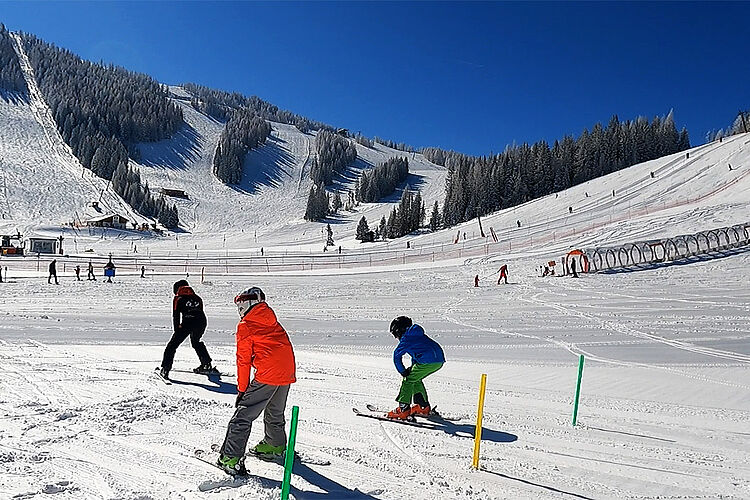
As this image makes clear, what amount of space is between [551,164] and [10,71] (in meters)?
174

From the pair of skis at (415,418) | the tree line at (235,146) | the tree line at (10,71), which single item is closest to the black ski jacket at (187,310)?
the pair of skis at (415,418)

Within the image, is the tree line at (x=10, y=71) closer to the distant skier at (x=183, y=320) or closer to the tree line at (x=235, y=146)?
the tree line at (x=235, y=146)

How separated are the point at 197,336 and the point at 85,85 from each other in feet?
651

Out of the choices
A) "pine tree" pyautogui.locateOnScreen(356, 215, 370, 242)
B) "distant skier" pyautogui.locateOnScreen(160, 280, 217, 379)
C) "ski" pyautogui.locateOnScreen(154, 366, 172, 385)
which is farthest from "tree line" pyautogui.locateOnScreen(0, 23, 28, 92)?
"distant skier" pyautogui.locateOnScreen(160, 280, 217, 379)

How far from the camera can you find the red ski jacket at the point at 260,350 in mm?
5066

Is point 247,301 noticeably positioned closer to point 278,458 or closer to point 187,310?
point 278,458

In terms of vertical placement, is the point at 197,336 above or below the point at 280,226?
below

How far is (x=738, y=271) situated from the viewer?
2988 cm

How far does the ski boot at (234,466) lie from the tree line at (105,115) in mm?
112393

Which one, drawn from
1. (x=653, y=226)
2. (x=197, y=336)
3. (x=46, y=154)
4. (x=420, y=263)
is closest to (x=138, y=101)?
(x=46, y=154)

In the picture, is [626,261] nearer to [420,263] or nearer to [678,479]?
[420,263]

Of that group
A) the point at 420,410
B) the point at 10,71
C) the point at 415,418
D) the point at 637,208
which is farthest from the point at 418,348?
the point at 10,71

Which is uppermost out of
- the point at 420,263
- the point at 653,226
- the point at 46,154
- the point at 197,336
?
the point at 46,154

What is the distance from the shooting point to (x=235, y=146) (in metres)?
170
